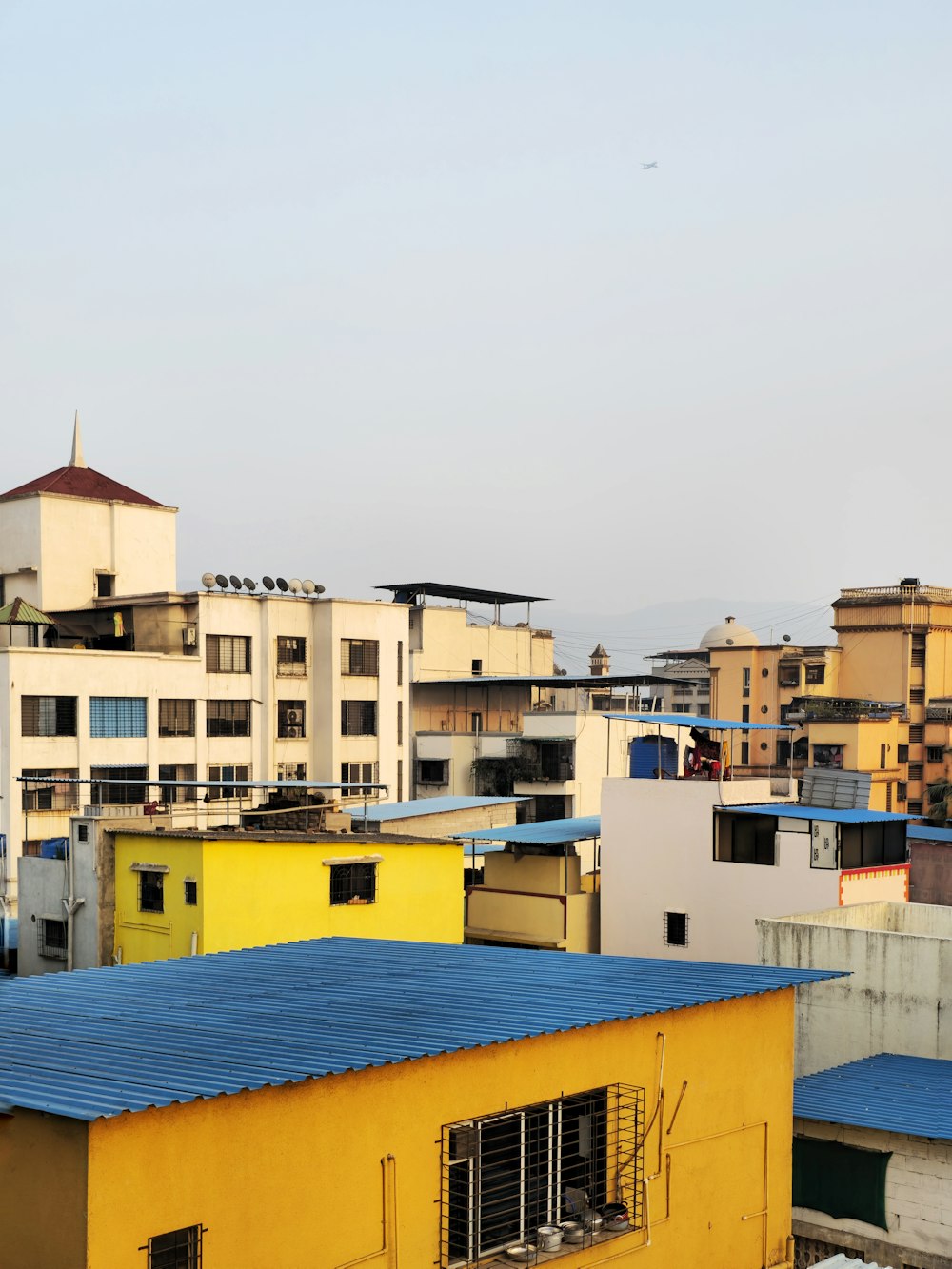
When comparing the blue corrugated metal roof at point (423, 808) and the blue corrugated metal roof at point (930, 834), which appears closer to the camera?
the blue corrugated metal roof at point (423, 808)

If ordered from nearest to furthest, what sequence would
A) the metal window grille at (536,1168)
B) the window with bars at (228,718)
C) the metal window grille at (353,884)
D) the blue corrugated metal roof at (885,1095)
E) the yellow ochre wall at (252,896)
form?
1. the metal window grille at (536,1168)
2. the blue corrugated metal roof at (885,1095)
3. the yellow ochre wall at (252,896)
4. the metal window grille at (353,884)
5. the window with bars at (228,718)

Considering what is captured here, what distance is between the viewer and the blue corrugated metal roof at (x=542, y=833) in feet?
129

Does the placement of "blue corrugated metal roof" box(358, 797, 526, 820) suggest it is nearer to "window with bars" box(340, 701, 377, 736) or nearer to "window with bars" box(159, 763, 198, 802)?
"window with bars" box(159, 763, 198, 802)

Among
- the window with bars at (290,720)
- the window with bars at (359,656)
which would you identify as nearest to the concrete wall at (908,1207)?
the window with bars at (290,720)

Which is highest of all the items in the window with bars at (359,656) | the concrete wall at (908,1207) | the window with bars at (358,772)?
the window with bars at (359,656)

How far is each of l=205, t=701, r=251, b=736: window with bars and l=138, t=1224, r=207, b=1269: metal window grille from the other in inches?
2061

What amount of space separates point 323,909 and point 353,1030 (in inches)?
673

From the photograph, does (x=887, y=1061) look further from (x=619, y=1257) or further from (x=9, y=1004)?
(x=9, y=1004)

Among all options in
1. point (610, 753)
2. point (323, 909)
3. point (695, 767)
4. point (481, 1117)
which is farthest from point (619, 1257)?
point (610, 753)

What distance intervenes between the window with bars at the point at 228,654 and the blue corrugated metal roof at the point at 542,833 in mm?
22759

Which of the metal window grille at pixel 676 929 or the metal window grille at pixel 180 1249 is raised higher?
the metal window grille at pixel 180 1249

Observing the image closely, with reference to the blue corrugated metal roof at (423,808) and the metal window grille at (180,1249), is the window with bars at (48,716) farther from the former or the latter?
the metal window grille at (180,1249)

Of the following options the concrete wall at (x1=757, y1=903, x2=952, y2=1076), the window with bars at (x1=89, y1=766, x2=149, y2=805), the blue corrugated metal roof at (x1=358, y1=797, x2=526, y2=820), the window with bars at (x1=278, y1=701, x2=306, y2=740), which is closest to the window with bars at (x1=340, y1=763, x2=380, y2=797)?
the window with bars at (x1=278, y1=701, x2=306, y2=740)

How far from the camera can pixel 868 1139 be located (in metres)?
20.1
